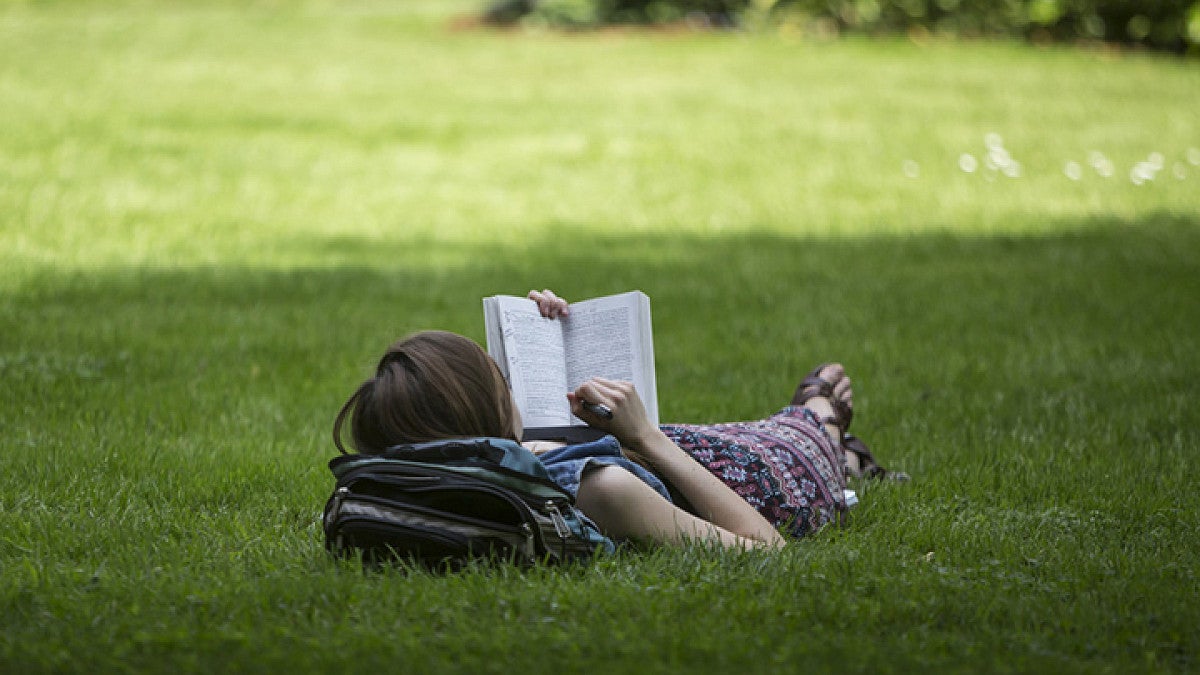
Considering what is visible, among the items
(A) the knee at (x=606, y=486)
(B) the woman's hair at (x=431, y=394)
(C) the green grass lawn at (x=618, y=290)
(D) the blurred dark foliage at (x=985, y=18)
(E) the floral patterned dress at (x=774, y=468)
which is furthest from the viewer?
(D) the blurred dark foliage at (x=985, y=18)

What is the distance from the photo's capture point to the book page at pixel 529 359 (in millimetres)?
3418

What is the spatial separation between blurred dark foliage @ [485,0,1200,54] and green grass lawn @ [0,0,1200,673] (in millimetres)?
966

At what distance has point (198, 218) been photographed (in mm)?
9352

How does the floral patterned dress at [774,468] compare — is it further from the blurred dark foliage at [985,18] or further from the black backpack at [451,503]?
the blurred dark foliage at [985,18]

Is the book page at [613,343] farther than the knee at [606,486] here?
Yes

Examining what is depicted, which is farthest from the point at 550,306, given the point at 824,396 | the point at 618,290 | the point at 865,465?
the point at 618,290

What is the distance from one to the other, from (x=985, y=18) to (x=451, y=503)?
17.5 m

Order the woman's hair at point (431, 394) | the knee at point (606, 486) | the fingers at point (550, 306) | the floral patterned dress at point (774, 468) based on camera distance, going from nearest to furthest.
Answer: the woman's hair at point (431, 394) → the knee at point (606, 486) → the fingers at point (550, 306) → the floral patterned dress at point (774, 468)

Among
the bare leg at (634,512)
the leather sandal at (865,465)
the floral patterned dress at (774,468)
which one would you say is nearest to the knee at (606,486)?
the bare leg at (634,512)

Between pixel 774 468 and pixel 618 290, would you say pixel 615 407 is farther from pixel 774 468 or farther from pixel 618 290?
pixel 618 290

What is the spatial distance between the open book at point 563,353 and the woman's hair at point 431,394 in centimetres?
30

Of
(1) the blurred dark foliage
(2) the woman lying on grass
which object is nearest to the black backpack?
(2) the woman lying on grass

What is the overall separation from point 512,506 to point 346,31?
17994 millimetres

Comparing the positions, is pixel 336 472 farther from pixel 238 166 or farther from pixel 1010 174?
pixel 1010 174
